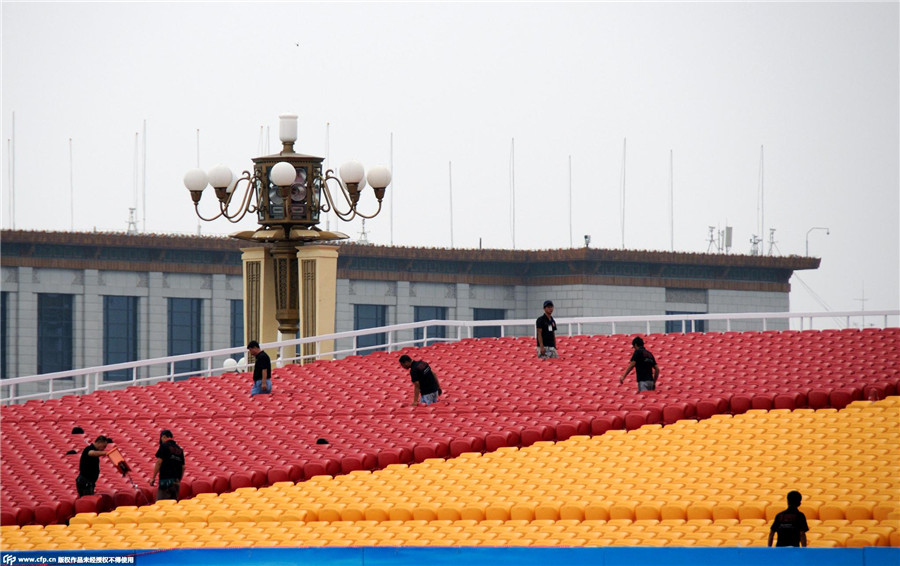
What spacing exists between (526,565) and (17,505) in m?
9.75

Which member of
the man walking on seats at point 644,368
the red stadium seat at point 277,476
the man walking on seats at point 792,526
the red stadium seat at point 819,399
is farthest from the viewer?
the man walking on seats at point 644,368

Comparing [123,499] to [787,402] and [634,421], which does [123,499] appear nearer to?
[634,421]

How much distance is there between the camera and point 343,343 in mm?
49562

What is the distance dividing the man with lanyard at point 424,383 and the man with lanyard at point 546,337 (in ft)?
9.01

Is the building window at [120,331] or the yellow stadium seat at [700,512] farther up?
the building window at [120,331]

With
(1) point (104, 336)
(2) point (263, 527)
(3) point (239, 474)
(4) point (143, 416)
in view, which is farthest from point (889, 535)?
(1) point (104, 336)

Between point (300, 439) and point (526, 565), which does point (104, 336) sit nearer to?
point (300, 439)

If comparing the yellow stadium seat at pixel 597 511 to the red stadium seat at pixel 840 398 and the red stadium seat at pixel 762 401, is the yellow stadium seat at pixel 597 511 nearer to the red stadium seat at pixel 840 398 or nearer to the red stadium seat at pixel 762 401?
the red stadium seat at pixel 762 401

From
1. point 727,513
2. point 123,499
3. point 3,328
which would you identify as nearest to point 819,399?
point 727,513

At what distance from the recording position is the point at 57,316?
168 feet

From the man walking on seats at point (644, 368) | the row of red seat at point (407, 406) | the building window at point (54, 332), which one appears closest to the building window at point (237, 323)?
the building window at point (54, 332)

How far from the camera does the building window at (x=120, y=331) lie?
169 feet

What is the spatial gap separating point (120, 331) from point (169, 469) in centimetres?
2918

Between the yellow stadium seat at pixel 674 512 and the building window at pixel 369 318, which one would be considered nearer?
the yellow stadium seat at pixel 674 512
